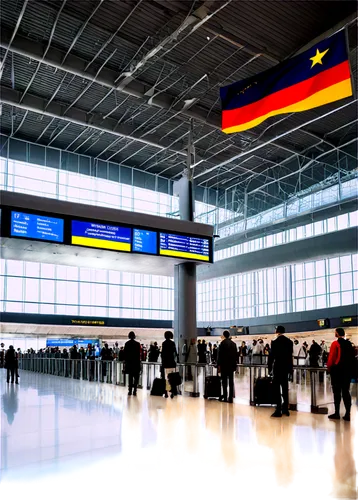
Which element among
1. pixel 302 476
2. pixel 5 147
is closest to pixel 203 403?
pixel 302 476

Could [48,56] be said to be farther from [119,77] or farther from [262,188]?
[262,188]

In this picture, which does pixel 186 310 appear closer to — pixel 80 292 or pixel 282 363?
pixel 282 363

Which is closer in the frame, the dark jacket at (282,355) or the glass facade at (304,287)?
the dark jacket at (282,355)

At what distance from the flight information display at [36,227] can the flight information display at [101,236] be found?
558 mm

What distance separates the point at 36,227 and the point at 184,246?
5.74 meters

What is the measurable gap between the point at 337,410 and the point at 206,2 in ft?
40.0

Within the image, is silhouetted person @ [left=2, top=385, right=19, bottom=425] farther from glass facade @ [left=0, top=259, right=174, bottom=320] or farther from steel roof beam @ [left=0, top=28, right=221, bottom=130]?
glass facade @ [left=0, top=259, right=174, bottom=320]

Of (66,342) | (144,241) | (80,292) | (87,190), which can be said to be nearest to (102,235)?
(144,241)

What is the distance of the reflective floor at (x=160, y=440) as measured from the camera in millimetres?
5191

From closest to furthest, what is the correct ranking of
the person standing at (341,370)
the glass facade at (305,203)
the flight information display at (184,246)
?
the person standing at (341,370) → the flight information display at (184,246) → the glass facade at (305,203)

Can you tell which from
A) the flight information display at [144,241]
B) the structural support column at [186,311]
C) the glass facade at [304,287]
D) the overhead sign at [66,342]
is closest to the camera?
the flight information display at [144,241]

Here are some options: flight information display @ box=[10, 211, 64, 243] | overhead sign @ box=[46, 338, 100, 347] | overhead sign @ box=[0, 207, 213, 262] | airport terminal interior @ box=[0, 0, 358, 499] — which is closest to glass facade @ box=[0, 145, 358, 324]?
airport terminal interior @ box=[0, 0, 358, 499]

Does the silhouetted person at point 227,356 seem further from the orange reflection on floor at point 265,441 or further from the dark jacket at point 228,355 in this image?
the orange reflection on floor at point 265,441

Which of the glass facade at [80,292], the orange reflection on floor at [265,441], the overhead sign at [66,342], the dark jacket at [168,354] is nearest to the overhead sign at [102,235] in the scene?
the dark jacket at [168,354]
